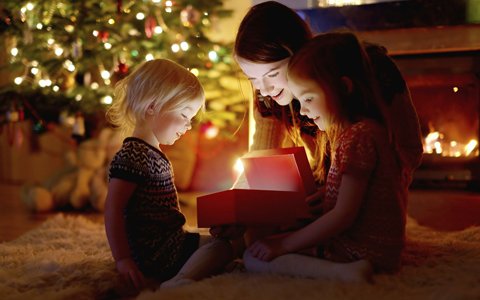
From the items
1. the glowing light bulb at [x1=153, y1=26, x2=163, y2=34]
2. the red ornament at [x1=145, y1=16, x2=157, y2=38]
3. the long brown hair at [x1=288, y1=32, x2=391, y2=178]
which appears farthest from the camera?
the glowing light bulb at [x1=153, y1=26, x2=163, y2=34]

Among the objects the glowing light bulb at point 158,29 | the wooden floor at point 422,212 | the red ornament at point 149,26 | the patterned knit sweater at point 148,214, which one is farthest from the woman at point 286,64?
the glowing light bulb at point 158,29

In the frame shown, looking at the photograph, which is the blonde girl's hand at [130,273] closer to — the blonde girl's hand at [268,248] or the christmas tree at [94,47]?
the blonde girl's hand at [268,248]

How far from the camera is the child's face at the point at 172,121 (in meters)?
1.06

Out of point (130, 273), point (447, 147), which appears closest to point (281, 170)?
point (130, 273)

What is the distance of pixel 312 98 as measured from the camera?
0.99 m

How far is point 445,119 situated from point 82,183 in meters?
1.55

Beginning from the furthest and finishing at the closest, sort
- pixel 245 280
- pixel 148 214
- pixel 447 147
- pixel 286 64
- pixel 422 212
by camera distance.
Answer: pixel 447 147 → pixel 422 212 → pixel 286 64 → pixel 148 214 → pixel 245 280

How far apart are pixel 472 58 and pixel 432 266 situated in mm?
1414

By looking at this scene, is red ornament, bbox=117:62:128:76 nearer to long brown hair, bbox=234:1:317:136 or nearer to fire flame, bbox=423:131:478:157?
long brown hair, bbox=234:1:317:136

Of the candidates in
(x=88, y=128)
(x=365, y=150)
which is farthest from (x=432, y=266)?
(x=88, y=128)

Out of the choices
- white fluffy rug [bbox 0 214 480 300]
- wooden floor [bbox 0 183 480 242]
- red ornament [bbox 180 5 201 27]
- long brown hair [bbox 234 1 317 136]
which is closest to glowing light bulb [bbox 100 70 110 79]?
red ornament [bbox 180 5 201 27]

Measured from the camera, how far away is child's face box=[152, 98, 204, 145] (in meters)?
1.06

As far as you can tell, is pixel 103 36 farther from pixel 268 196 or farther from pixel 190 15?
pixel 268 196

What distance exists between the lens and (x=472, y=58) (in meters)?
2.20
